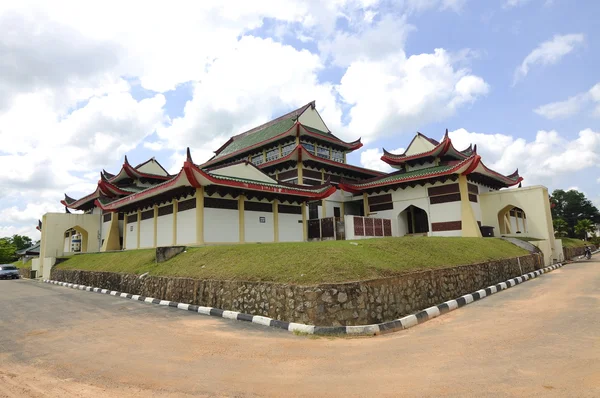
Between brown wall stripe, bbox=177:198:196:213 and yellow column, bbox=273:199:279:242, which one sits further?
yellow column, bbox=273:199:279:242

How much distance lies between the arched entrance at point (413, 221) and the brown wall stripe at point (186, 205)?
602 inches

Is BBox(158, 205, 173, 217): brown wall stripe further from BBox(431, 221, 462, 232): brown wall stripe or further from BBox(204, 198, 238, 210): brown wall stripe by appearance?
BBox(431, 221, 462, 232): brown wall stripe

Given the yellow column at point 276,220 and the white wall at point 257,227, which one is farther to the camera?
the yellow column at point 276,220

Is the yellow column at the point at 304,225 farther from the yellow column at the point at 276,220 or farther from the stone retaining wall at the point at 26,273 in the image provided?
the stone retaining wall at the point at 26,273

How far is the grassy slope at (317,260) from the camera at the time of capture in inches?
353

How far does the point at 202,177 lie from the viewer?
16.4m

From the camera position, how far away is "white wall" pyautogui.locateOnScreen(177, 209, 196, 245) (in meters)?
17.6

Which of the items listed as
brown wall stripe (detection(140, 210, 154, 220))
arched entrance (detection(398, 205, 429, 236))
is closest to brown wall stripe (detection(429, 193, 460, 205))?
arched entrance (detection(398, 205, 429, 236))

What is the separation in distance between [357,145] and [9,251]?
51163 mm

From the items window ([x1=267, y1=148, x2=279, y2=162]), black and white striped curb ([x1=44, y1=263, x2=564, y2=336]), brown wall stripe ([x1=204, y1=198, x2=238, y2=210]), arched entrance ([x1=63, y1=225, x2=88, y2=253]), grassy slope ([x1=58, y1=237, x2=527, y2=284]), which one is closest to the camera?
black and white striped curb ([x1=44, y1=263, x2=564, y2=336])

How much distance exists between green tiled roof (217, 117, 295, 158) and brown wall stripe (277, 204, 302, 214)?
1028 cm

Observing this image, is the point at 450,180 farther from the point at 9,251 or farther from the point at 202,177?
the point at 9,251

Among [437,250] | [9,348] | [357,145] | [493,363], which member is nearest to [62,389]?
[9,348]

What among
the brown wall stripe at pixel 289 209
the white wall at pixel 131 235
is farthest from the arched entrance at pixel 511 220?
the white wall at pixel 131 235
